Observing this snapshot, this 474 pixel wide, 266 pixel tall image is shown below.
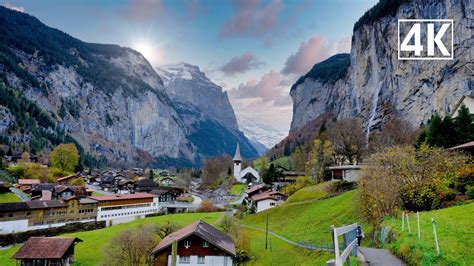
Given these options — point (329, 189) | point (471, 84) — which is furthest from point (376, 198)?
point (471, 84)

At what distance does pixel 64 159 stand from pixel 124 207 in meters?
55.5

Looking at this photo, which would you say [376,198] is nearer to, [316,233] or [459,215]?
[459,215]

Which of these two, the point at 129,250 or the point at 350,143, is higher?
the point at 350,143

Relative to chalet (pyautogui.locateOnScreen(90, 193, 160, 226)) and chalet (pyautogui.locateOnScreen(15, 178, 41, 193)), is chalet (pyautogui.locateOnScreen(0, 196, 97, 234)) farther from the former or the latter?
chalet (pyautogui.locateOnScreen(15, 178, 41, 193))

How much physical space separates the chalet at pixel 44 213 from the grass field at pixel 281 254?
4324 centimetres

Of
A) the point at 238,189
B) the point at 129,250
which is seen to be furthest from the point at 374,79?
the point at 129,250

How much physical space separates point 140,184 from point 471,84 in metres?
93.5

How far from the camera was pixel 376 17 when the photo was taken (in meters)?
119

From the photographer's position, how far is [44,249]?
137 ft

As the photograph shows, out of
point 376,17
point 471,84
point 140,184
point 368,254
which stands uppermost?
point 376,17

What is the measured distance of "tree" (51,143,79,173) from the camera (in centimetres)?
12056

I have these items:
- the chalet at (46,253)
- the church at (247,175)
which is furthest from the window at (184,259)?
the church at (247,175)

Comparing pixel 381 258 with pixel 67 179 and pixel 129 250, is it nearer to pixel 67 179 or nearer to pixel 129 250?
pixel 129 250

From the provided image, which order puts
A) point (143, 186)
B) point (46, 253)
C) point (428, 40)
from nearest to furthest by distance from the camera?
point (46, 253) < point (428, 40) < point (143, 186)
